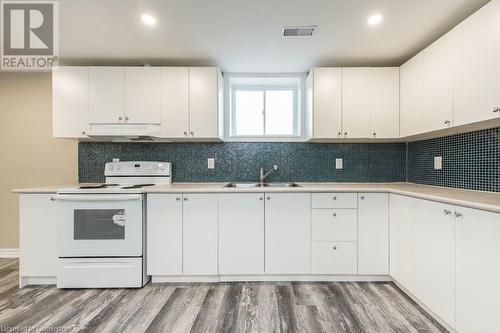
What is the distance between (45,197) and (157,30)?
72.3 inches

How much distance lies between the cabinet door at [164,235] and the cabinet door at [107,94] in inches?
39.8

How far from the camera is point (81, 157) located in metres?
2.90

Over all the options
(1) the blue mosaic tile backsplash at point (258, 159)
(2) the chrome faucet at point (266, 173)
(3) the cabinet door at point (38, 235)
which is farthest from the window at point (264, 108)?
(3) the cabinet door at point (38, 235)

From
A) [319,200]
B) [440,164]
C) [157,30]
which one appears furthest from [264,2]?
[440,164]

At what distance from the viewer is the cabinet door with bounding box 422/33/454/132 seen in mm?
1812

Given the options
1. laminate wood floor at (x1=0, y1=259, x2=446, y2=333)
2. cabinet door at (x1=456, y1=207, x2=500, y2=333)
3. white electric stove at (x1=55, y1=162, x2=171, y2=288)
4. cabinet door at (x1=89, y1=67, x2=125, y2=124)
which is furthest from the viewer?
cabinet door at (x1=89, y1=67, x2=125, y2=124)

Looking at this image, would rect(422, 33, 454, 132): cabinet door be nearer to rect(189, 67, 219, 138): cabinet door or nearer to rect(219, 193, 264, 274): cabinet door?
rect(219, 193, 264, 274): cabinet door

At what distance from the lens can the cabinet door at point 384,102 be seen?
252 centimetres

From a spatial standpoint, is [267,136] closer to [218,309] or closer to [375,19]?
[375,19]

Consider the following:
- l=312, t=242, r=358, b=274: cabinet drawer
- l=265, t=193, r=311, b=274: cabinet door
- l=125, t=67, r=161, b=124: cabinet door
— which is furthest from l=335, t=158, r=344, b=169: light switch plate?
l=125, t=67, r=161, b=124: cabinet door

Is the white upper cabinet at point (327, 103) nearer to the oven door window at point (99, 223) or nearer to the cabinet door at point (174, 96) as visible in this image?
the cabinet door at point (174, 96)

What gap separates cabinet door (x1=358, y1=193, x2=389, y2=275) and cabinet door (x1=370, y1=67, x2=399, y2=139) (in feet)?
2.31

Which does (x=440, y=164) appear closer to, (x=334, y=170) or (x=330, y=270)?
(x=334, y=170)

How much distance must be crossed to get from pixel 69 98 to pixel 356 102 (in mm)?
2992
